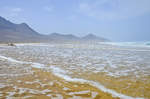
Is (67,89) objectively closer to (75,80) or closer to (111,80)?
(75,80)

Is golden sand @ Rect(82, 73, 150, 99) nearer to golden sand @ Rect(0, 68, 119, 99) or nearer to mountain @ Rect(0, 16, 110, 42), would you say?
golden sand @ Rect(0, 68, 119, 99)

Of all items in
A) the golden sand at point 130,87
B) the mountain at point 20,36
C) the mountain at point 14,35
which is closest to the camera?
the golden sand at point 130,87

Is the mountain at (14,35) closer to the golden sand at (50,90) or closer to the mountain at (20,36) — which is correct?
the mountain at (20,36)

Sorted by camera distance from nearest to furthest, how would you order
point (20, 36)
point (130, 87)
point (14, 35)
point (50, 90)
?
point (50, 90) → point (130, 87) → point (14, 35) → point (20, 36)

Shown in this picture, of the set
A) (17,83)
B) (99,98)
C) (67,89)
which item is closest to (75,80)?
(67,89)

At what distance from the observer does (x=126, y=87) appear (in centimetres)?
365

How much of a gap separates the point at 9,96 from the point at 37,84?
0.95 metres

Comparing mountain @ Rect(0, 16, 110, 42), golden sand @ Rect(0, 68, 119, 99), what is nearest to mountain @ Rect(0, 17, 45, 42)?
mountain @ Rect(0, 16, 110, 42)

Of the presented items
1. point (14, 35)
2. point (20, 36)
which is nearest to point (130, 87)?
point (20, 36)

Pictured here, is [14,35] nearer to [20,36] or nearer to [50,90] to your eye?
[20,36]

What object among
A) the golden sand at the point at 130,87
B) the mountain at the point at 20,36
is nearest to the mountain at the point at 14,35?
the mountain at the point at 20,36

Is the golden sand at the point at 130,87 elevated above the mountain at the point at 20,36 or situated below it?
below

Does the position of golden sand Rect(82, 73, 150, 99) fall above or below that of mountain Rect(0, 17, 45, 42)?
below

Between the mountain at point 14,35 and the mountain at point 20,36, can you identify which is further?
the mountain at point 20,36
